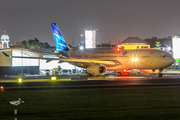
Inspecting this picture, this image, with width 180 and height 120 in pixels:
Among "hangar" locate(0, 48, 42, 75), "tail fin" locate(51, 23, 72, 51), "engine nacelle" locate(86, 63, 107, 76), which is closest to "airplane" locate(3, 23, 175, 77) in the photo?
"engine nacelle" locate(86, 63, 107, 76)

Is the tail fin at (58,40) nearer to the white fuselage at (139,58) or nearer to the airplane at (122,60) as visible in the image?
the airplane at (122,60)

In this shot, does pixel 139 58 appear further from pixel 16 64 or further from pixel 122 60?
pixel 16 64

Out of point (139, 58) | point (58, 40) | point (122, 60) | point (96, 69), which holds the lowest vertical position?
point (96, 69)

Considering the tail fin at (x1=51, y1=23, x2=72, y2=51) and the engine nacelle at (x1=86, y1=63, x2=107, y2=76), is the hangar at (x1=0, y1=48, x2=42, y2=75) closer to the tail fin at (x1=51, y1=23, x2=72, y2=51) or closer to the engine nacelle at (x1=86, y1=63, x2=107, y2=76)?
the tail fin at (x1=51, y1=23, x2=72, y2=51)

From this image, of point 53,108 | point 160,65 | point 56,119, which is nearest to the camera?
point 56,119

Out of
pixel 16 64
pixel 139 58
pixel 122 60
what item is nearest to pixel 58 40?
pixel 122 60

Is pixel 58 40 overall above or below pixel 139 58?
above

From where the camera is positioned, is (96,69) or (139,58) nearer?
(96,69)

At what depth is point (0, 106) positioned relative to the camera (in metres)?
19.0

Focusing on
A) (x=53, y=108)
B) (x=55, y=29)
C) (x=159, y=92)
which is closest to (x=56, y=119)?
(x=53, y=108)

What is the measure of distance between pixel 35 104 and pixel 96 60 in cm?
2905

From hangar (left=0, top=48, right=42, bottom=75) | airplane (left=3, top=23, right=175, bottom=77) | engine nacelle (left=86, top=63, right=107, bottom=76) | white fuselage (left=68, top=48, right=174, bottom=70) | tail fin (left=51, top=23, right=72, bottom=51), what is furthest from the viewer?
hangar (left=0, top=48, right=42, bottom=75)

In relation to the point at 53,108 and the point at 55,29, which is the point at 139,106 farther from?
the point at 55,29

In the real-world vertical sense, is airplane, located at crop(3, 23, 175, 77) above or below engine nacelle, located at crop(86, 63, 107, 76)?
above
